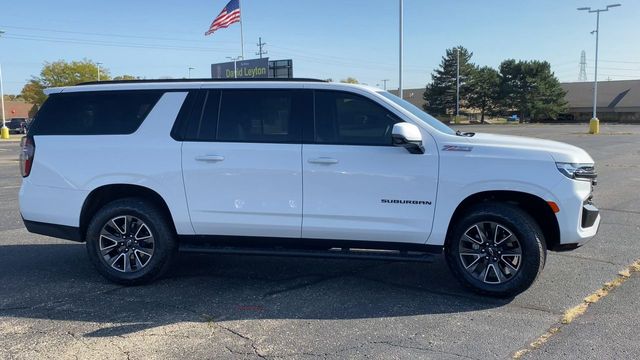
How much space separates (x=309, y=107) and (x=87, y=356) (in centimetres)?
283

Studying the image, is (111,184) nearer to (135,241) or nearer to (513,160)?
(135,241)

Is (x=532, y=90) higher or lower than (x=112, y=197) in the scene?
higher

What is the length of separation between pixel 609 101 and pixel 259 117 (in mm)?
89136

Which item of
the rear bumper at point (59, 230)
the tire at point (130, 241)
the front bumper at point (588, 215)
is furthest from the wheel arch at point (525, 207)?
the rear bumper at point (59, 230)

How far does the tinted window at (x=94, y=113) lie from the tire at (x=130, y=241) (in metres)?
0.77

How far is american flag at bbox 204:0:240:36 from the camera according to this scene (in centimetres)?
3338

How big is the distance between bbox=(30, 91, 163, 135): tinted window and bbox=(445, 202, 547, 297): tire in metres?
3.27

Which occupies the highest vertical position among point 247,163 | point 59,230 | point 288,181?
point 247,163

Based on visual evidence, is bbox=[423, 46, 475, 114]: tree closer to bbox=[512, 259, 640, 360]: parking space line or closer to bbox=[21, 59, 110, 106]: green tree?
bbox=[21, 59, 110, 106]: green tree

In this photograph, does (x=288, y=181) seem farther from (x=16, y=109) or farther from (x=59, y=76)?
(x=16, y=109)

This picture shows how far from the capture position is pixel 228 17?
33.5 metres

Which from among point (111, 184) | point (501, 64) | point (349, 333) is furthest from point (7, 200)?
point (501, 64)

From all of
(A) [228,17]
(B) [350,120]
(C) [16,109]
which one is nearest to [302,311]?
(B) [350,120]

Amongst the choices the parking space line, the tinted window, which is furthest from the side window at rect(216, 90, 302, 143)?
the parking space line
